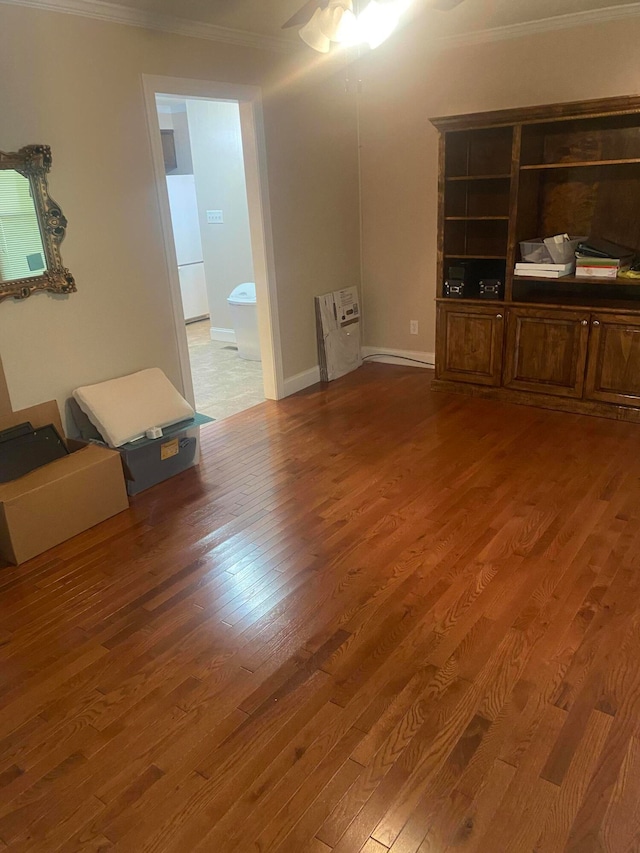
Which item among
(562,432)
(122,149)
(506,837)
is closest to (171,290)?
(122,149)

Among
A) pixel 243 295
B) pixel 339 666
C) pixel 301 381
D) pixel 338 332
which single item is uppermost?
pixel 243 295

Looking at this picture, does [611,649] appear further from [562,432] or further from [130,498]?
[130,498]

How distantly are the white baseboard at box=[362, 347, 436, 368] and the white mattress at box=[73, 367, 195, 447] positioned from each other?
2.42 m

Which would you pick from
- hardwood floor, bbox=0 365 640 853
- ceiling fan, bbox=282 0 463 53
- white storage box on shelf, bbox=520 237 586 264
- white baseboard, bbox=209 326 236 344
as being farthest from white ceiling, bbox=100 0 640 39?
white baseboard, bbox=209 326 236 344

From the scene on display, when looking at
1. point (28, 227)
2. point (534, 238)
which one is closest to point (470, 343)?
point (534, 238)

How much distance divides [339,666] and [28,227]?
2411 millimetres

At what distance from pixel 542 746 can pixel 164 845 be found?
105 centimetres

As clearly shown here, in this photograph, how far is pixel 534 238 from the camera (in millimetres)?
4426

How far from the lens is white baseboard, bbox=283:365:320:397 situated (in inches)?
191

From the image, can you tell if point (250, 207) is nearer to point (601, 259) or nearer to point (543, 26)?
point (543, 26)

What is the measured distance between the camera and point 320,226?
16.1 feet

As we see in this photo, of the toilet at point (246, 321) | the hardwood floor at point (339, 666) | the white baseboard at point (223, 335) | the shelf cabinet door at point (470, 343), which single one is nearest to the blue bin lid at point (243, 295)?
the toilet at point (246, 321)

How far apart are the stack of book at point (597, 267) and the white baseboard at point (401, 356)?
151cm

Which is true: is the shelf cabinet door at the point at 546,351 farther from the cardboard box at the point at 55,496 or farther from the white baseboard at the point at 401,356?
the cardboard box at the point at 55,496
